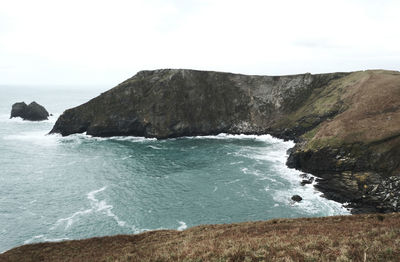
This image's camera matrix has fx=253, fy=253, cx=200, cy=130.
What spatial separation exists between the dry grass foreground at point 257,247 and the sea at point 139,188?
16.2m

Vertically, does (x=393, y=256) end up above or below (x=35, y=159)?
above

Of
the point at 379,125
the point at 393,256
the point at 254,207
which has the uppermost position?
the point at 379,125

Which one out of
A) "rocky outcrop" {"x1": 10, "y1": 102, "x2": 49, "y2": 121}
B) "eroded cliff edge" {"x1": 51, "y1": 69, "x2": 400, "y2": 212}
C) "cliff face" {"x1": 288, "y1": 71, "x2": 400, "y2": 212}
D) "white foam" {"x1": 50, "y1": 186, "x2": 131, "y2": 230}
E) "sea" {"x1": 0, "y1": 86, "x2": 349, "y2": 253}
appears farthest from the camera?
"rocky outcrop" {"x1": 10, "y1": 102, "x2": 49, "y2": 121}

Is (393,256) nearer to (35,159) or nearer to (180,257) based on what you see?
(180,257)

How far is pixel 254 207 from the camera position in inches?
2136

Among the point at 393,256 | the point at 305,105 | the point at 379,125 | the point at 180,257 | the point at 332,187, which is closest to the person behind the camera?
the point at 393,256

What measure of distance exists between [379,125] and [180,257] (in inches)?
2789

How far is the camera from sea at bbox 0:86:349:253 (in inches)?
1944

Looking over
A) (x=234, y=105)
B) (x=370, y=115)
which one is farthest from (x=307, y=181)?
(x=234, y=105)

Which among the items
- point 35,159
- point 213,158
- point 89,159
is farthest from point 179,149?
point 35,159

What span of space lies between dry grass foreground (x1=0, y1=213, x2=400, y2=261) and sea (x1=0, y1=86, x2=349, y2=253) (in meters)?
16.2

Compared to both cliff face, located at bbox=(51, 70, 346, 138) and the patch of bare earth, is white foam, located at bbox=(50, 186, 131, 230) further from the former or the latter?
cliff face, located at bbox=(51, 70, 346, 138)

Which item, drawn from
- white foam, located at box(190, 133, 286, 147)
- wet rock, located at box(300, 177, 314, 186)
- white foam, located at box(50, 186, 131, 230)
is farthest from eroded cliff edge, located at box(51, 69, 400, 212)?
white foam, located at box(50, 186, 131, 230)

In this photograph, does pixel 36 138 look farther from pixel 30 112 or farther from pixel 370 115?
pixel 370 115
